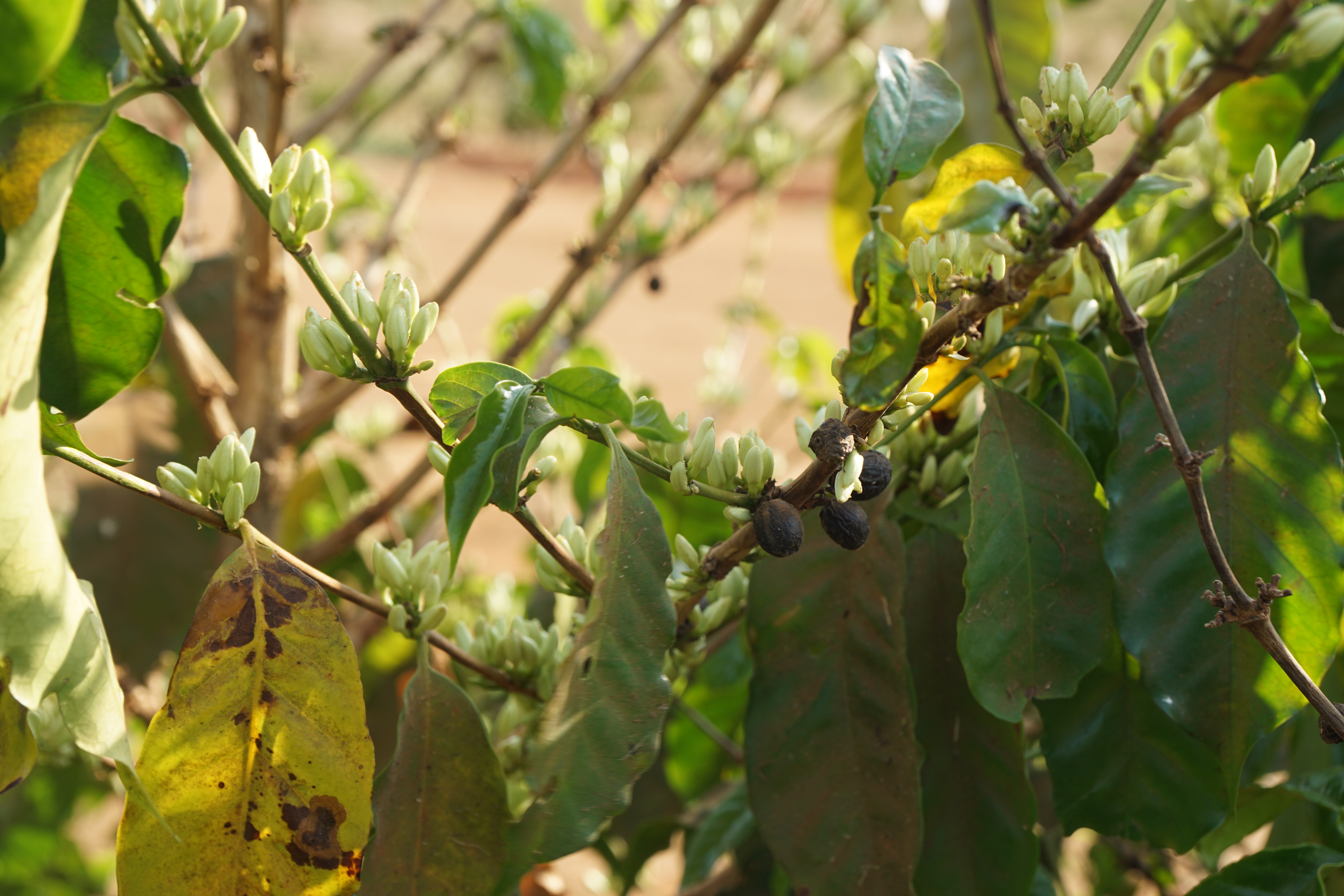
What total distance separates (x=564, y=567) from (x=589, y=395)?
0.11 metres

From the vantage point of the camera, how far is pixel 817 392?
1367 millimetres

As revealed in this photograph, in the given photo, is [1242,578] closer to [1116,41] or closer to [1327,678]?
[1327,678]

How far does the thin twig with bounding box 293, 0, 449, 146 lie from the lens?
2.77ft

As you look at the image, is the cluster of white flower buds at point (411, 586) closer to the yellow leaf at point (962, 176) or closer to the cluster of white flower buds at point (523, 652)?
the cluster of white flower buds at point (523, 652)

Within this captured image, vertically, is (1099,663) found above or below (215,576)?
above

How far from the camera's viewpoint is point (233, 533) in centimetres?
37

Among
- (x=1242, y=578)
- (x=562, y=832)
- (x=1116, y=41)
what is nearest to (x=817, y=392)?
(x=1242, y=578)

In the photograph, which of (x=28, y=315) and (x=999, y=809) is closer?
(x=28, y=315)

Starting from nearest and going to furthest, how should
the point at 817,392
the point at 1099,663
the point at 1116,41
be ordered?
the point at 1099,663 < the point at 817,392 < the point at 1116,41

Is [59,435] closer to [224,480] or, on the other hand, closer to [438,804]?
[224,480]

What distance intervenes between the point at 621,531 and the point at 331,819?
15 centimetres

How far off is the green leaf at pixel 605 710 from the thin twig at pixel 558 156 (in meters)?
0.52

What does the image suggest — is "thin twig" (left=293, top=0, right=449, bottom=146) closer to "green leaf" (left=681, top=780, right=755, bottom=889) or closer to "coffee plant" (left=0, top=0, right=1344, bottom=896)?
"coffee plant" (left=0, top=0, right=1344, bottom=896)

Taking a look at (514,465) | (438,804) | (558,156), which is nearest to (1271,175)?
(514,465)
